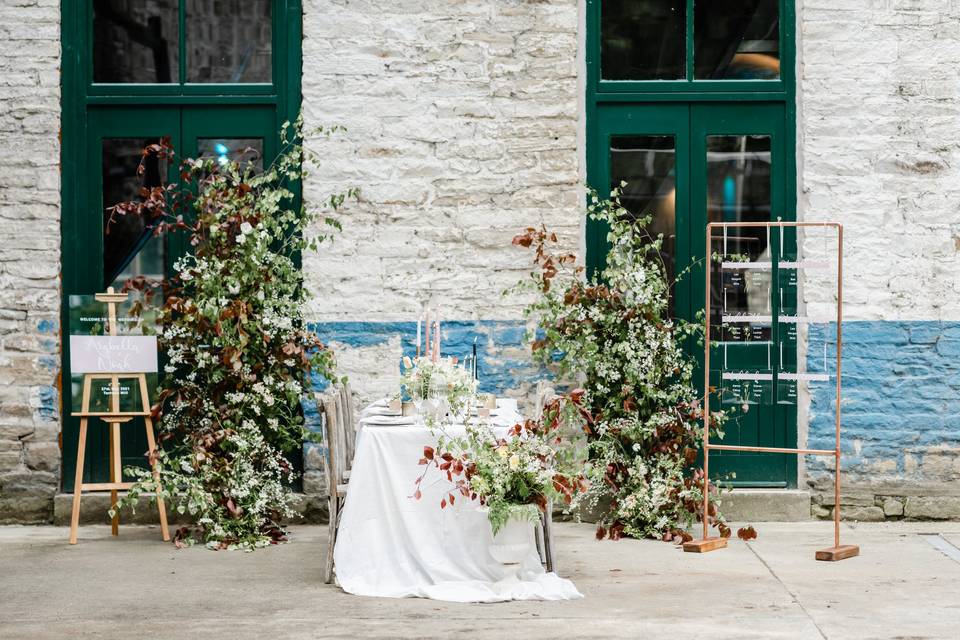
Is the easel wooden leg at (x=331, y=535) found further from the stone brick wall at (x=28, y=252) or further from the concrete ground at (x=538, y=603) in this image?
the stone brick wall at (x=28, y=252)

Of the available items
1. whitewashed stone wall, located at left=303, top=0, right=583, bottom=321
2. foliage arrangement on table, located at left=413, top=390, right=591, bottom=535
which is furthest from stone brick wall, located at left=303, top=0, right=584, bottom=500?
foliage arrangement on table, located at left=413, top=390, right=591, bottom=535

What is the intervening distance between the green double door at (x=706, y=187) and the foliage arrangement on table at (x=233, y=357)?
1.78 m

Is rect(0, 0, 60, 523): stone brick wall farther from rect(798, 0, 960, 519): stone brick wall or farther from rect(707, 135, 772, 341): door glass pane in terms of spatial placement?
rect(798, 0, 960, 519): stone brick wall

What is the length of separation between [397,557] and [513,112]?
2928 mm

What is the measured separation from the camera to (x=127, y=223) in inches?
282

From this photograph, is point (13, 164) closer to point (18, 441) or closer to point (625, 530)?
point (18, 441)

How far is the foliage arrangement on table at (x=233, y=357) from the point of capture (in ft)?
20.8

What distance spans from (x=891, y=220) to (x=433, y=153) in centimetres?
278

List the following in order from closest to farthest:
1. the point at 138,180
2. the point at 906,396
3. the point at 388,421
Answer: the point at 388,421 → the point at 906,396 → the point at 138,180

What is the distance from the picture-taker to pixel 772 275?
6281 millimetres

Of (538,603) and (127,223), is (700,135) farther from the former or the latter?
(127,223)

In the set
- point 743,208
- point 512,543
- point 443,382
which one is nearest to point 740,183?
point 743,208

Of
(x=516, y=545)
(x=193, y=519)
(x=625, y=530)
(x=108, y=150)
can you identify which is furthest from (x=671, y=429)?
(x=108, y=150)

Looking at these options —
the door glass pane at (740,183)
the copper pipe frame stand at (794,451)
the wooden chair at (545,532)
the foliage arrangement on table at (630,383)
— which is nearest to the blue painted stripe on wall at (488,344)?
the foliage arrangement on table at (630,383)
